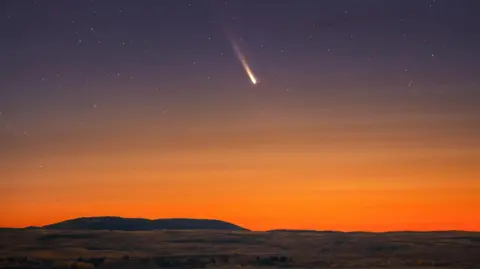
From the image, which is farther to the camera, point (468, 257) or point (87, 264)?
point (468, 257)

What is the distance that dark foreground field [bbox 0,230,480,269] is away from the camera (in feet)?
299

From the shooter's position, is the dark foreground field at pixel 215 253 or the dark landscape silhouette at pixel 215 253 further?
the dark foreground field at pixel 215 253

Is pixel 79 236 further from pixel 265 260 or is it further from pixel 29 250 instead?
pixel 265 260

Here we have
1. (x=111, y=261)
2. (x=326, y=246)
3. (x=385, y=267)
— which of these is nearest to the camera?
(x=385, y=267)

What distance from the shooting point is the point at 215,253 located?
406 feet

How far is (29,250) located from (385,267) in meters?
68.4

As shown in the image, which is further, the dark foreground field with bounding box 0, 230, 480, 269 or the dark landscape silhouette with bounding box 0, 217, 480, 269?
the dark foreground field with bounding box 0, 230, 480, 269

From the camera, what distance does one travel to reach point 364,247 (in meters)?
135

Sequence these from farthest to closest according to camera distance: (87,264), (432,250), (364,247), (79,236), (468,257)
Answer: (79,236)
(364,247)
(432,250)
(468,257)
(87,264)

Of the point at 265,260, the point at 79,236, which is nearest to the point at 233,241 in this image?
the point at 79,236

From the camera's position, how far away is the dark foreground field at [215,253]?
9112 cm

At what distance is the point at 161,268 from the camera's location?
87.9 meters

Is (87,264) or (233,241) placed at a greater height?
(233,241)

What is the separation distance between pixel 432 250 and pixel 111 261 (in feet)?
191
